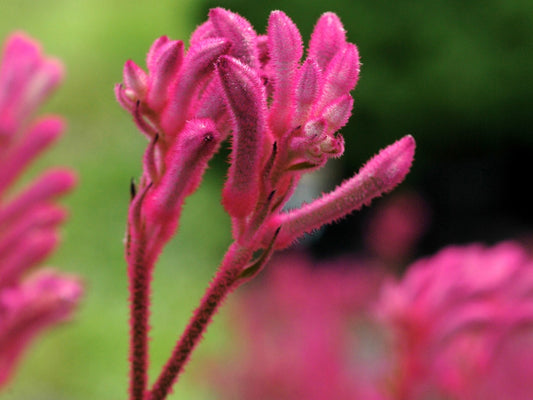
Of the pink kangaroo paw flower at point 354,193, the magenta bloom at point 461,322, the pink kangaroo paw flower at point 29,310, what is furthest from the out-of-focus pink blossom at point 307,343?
the pink kangaroo paw flower at point 354,193

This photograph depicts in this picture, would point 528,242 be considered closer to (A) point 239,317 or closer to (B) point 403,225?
(B) point 403,225

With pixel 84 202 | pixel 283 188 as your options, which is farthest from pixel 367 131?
pixel 283 188

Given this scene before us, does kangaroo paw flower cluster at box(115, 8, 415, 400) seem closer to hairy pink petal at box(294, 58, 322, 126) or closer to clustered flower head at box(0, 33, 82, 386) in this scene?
hairy pink petal at box(294, 58, 322, 126)

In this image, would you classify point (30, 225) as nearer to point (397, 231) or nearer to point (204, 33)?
point (204, 33)

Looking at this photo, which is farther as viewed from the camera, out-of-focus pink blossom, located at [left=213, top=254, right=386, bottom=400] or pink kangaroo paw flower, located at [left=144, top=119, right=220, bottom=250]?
out-of-focus pink blossom, located at [left=213, top=254, right=386, bottom=400]

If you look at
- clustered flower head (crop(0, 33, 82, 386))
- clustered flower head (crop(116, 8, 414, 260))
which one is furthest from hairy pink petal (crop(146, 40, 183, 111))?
clustered flower head (crop(0, 33, 82, 386))

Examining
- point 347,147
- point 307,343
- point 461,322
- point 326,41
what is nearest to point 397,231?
point 347,147

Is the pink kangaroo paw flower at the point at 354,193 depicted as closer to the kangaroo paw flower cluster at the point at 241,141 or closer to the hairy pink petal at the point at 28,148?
the kangaroo paw flower cluster at the point at 241,141
